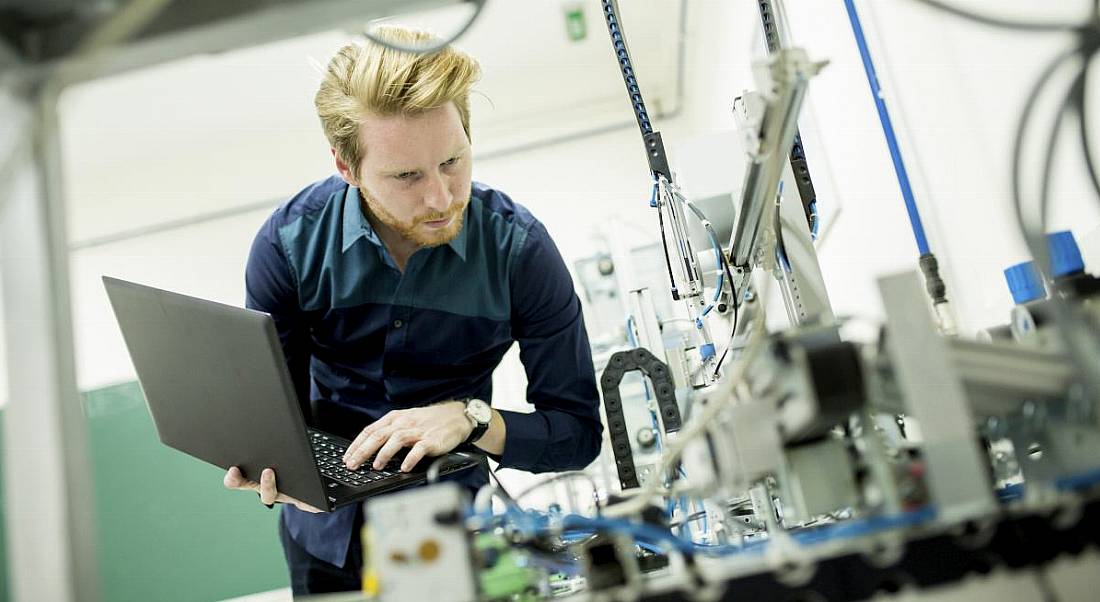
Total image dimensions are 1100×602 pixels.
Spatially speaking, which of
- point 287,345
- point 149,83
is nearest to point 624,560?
point 287,345

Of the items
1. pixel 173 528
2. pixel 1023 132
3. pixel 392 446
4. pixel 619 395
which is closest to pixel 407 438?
pixel 392 446

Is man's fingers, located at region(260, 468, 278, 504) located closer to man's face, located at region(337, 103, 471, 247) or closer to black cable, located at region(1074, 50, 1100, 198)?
man's face, located at region(337, 103, 471, 247)

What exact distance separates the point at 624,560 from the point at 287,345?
1086 millimetres

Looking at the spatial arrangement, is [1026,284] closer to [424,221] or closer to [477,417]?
[477,417]

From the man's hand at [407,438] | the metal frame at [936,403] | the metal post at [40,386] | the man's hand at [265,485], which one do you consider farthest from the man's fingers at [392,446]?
the metal frame at [936,403]

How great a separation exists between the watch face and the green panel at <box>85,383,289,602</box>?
2.74 meters

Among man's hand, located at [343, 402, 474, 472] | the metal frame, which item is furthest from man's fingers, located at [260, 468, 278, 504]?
the metal frame

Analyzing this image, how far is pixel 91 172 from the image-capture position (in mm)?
4520

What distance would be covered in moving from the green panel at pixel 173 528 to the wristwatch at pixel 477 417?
2.73 metres

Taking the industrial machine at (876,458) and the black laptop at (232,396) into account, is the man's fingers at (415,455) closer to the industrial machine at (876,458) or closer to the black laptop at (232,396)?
the black laptop at (232,396)

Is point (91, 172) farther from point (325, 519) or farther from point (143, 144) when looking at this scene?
point (325, 519)

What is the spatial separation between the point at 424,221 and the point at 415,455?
470 millimetres

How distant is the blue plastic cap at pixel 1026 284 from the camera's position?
799mm

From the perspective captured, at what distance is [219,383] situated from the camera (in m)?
1.06
